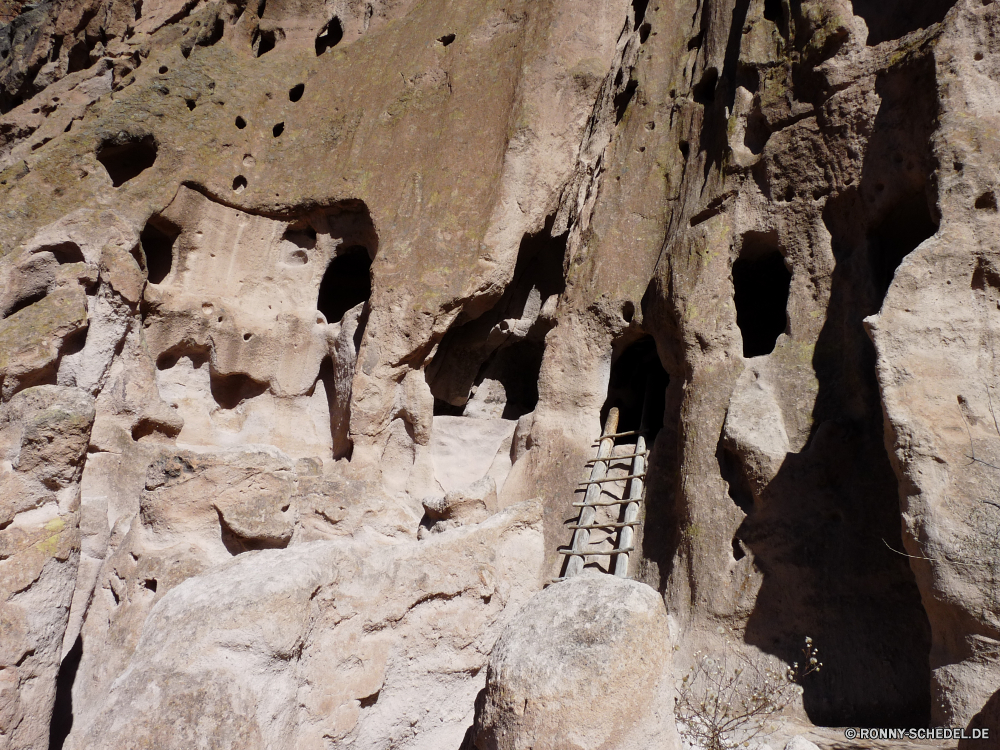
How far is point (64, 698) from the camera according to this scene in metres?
4.21

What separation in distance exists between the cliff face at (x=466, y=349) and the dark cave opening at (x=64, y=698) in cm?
2

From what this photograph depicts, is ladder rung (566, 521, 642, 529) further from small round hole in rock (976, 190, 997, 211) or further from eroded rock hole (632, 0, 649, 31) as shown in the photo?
eroded rock hole (632, 0, 649, 31)

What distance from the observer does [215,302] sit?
7.27m

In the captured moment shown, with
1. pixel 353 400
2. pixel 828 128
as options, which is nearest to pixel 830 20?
pixel 828 128

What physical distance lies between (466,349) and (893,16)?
4.79m

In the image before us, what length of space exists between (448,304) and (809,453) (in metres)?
3.31

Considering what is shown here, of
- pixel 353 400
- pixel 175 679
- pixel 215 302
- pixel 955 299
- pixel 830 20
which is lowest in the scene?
pixel 175 679

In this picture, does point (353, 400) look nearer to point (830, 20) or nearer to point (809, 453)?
point (809, 453)

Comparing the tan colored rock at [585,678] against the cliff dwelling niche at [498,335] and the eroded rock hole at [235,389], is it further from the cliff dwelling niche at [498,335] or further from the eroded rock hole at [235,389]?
the eroded rock hole at [235,389]

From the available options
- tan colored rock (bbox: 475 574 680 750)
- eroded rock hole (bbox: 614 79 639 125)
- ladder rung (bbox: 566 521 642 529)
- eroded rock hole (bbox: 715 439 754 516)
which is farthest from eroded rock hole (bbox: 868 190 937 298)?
tan colored rock (bbox: 475 574 680 750)

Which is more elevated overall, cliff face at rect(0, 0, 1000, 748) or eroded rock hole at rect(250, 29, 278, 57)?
eroded rock hole at rect(250, 29, 278, 57)

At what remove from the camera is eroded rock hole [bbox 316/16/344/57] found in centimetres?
902

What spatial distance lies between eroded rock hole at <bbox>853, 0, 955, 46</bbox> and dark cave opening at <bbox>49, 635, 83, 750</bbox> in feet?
23.2

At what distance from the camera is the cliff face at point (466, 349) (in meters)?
3.75
